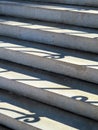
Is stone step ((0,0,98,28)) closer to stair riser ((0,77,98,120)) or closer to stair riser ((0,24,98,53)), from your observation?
stair riser ((0,24,98,53))

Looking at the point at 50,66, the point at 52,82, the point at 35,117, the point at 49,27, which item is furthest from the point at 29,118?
the point at 49,27

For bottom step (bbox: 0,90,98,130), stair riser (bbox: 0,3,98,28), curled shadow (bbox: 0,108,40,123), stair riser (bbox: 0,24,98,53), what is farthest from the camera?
stair riser (bbox: 0,3,98,28)

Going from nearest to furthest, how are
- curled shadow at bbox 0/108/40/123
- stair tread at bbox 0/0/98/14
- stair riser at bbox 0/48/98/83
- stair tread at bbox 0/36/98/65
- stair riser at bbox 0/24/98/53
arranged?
curled shadow at bbox 0/108/40/123
stair riser at bbox 0/48/98/83
stair tread at bbox 0/36/98/65
stair riser at bbox 0/24/98/53
stair tread at bbox 0/0/98/14

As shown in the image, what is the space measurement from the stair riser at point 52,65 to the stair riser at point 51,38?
42 cm

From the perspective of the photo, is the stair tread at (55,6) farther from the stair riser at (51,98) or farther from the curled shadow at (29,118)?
the curled shadow at (29,118)

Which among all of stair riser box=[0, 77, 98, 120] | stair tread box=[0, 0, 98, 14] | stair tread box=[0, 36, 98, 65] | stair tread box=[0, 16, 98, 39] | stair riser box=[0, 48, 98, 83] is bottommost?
stair riser box=[0, 77, 98, 120]

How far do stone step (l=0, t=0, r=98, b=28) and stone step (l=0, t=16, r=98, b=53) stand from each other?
0.33ft

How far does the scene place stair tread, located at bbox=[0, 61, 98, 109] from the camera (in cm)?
344

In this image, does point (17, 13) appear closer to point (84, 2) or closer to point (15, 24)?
point (15, 24)

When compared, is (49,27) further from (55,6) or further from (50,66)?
(50,66)

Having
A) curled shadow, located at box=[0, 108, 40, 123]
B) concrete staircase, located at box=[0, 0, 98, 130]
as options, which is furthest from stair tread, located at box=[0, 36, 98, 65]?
curled shadow, located at box=[0, 108, 40, 123]

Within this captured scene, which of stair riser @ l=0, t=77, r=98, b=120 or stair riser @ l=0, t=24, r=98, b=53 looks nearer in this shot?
stair riser @ l=0, t=77, r=98, b=120

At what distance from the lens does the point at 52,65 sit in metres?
3.87

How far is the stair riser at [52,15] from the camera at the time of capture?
167 inches
